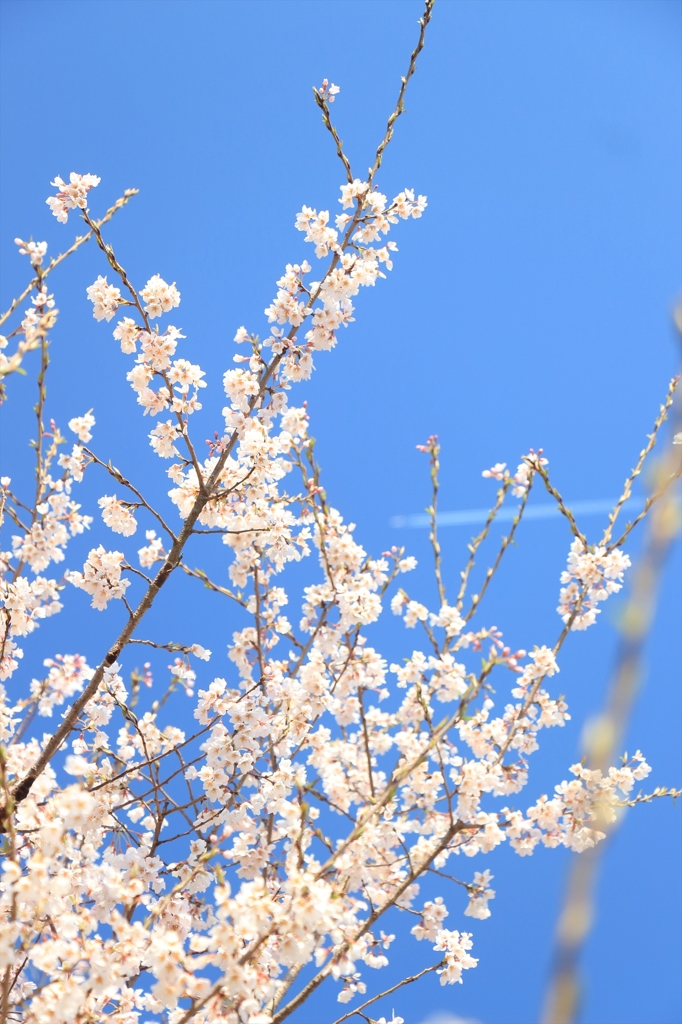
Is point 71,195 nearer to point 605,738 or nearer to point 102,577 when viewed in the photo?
point 102,577

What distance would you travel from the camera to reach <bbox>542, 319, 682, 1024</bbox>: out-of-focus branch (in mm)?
420

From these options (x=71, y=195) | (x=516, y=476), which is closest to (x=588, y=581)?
(x=516, y=476)

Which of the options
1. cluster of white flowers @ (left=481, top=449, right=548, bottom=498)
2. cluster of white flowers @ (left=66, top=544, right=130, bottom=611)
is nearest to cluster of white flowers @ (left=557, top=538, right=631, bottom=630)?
cluster of white flowers @ (left=481, top=449, right=548, bottom=498)

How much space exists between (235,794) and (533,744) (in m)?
1.65

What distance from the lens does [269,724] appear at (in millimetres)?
3764

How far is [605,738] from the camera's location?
43 cm

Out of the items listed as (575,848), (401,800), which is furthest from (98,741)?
(575,848)

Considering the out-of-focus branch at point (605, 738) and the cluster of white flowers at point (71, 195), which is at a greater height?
the cluster of white flowers at point (71, 195)

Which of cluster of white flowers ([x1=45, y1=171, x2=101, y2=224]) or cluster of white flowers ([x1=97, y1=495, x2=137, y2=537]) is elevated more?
cluster of white flowers ([x1=45, y1=171, x2=101, y2=224])

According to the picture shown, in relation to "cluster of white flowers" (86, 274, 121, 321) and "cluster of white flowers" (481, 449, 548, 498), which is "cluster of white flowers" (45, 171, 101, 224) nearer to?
"cluster of white flowers" (86, 274, 121, 321)

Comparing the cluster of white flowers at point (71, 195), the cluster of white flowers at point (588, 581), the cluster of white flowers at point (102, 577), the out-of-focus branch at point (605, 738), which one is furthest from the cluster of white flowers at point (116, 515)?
the out-of-focus branch at point (605, 738)

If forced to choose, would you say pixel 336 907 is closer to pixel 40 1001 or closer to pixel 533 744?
pixel 40 1001

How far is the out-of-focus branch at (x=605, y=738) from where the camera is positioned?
0.42 meters

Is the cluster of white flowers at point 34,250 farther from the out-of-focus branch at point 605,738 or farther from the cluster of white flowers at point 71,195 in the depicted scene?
the out-of-focus branch at point 605,738
